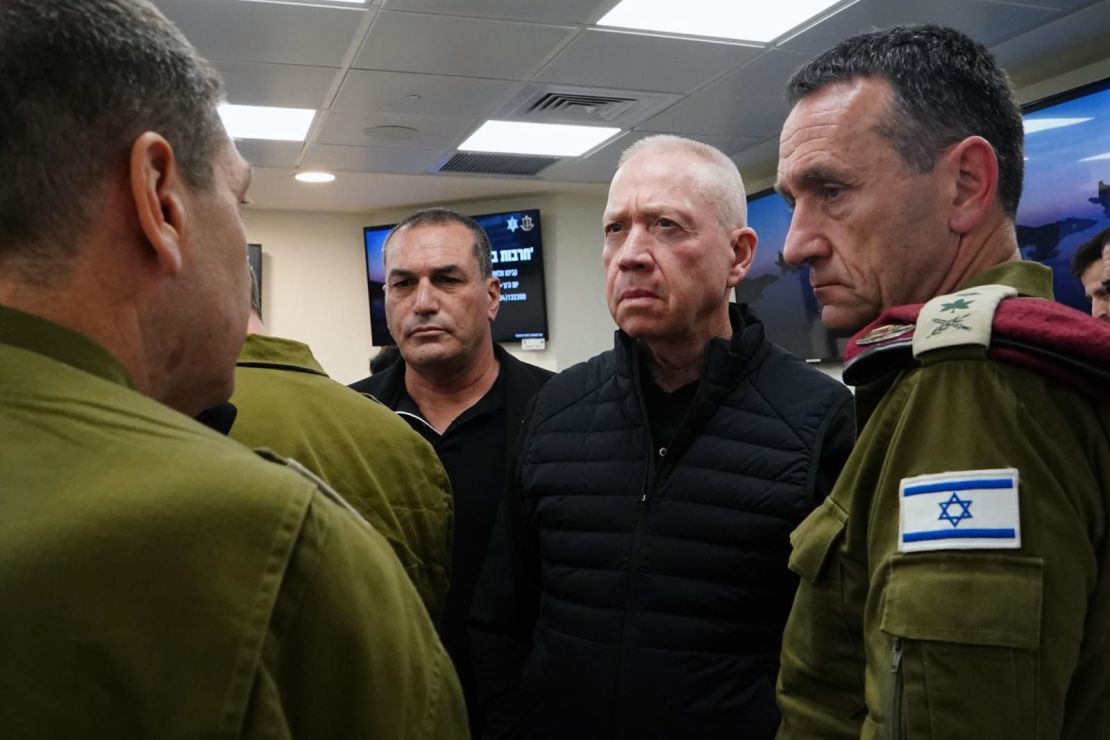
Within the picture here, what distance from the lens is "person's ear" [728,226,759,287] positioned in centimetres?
169

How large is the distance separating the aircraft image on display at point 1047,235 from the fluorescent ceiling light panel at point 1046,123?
15.5 inches

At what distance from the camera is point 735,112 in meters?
4.60

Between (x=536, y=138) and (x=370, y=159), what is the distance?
1.09m

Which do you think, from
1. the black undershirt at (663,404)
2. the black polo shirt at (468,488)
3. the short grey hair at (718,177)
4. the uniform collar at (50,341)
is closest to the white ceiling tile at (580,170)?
the black polo shirt at (468,488)

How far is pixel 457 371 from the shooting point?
2287 millimetres

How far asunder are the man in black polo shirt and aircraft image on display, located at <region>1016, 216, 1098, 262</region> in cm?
260

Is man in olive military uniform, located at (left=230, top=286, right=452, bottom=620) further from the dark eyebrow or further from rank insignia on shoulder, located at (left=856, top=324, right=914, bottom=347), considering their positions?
the dark eyebrow

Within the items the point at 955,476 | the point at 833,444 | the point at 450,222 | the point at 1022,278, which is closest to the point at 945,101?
the point at 1022,278

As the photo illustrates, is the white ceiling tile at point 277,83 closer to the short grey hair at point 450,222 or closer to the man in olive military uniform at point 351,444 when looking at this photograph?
the short grey hair at point 450,222

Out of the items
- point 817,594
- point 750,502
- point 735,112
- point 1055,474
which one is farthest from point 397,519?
point 735,112

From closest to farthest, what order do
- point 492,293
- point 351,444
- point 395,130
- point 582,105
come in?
1. point 351,444
2. point 492,293
3. point 582,105
4. point 395,130

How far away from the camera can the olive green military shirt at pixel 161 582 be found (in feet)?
1.60

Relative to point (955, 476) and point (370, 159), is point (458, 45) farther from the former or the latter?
point (955, 476)

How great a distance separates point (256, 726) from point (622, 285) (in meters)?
1.20
